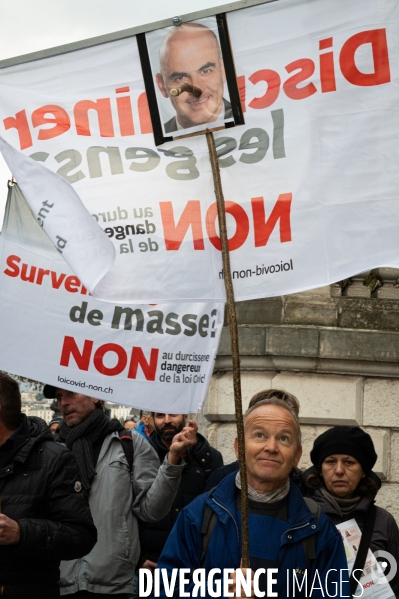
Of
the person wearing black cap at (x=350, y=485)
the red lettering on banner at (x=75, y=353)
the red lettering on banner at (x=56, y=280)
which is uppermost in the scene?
the red lettering on banner at (x=56, y=280)

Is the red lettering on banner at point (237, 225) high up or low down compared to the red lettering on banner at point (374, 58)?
down

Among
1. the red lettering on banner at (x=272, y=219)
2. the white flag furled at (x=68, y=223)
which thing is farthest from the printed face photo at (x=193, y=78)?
the white flag furled at (x=68, y=223)

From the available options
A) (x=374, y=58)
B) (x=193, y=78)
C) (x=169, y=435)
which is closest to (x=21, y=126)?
(x=193, y=78)

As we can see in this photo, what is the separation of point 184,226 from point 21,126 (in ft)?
3.38

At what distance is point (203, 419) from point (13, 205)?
369 cm

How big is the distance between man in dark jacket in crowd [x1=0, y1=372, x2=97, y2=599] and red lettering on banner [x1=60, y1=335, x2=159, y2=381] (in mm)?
424

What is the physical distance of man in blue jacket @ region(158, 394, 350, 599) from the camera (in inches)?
153

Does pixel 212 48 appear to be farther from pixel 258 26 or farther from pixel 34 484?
pixel 34 484

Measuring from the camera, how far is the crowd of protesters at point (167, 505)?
3926 millimetres

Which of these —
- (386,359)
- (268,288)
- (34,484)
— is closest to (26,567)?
(34,484)

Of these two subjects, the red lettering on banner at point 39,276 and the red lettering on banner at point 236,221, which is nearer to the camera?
the red lettering on banner at point 236,221

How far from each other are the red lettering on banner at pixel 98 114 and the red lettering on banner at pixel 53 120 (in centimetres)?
6

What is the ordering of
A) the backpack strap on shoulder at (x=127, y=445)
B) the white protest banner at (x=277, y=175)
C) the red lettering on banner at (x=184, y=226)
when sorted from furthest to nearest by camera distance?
the backpack strap on shoulder at (x=127, y=445), the red lettering on banner at (x=184, y=226), the white protest banner at (x=277, y=175)

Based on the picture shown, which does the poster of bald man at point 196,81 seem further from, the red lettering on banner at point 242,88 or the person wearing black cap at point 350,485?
the person wearing black cap at point 350,485
